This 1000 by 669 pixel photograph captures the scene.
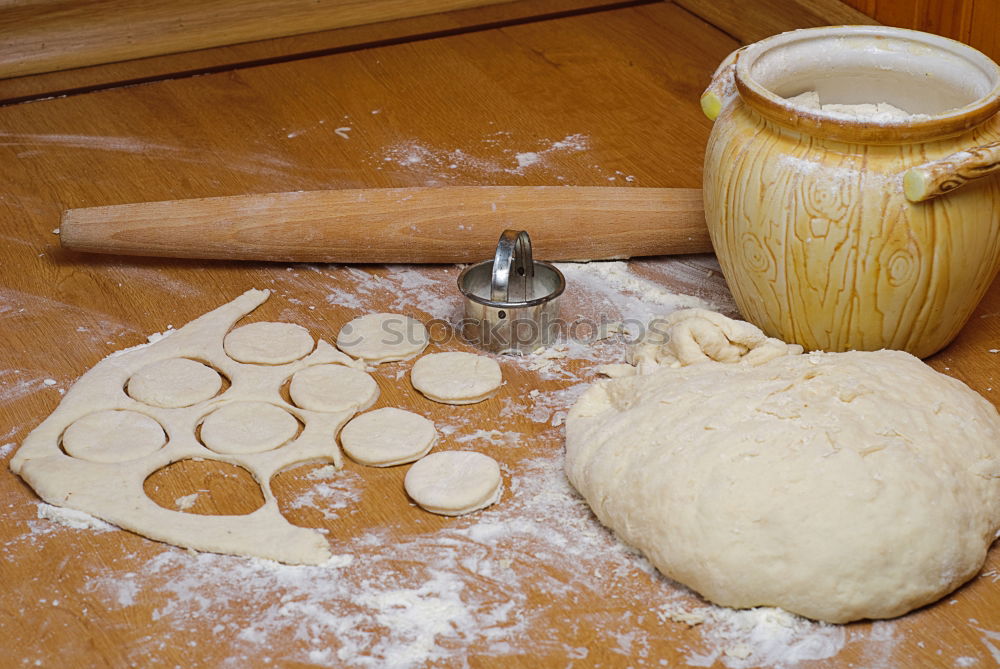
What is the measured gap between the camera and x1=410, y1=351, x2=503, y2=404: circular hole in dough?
1652mm

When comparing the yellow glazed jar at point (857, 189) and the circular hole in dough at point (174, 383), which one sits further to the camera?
the circular hole in dough at point (174, 383)

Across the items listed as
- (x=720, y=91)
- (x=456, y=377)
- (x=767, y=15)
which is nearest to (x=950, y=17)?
(x=767, y=15)

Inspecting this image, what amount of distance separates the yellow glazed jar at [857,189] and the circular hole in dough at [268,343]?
0.66 m

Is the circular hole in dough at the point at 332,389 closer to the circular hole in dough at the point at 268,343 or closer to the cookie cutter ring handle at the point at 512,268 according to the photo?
the circular hole in dough at the point at 268,343

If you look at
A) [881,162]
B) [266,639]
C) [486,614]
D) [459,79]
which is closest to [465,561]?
[486,614]

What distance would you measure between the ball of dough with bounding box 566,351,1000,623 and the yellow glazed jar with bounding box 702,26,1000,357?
0.56 feet

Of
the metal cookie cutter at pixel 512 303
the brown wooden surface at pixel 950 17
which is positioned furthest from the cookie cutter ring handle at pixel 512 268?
the brown wooden surface at pixel 950 17

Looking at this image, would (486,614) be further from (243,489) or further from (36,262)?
(36,262)

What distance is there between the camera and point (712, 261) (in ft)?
6.57

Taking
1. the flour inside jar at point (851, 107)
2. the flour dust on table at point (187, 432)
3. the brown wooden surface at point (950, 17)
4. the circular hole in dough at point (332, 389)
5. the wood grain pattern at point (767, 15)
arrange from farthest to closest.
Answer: the wood grain pattern at point (767, 15) → the brown wooden surface at point (950, 17) → the flour inside jar at point (851, 107) → the circular hole in dough at point (332, 389) → the flour dust on table at point (187, 432)

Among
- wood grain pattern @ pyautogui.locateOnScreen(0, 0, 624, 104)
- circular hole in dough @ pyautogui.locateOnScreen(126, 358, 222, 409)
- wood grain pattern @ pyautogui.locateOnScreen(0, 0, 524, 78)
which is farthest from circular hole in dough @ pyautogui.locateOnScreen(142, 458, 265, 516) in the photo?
wood grain pattern @ pyautogui.locateOnScreen(0, 0, 524, 78)

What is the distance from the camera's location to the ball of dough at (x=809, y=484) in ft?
4.11

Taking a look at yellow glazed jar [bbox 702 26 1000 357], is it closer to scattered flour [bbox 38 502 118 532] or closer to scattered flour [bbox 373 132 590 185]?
scattered flour [bbox 373 132 590 185]

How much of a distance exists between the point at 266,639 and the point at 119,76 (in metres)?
1.88
